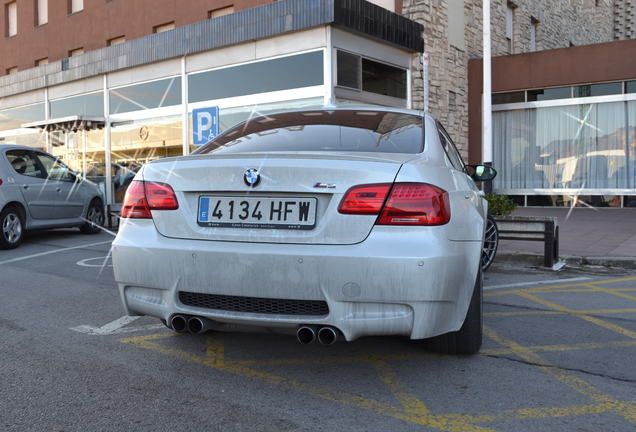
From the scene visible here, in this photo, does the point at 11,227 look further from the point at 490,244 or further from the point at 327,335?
the point at 327,335

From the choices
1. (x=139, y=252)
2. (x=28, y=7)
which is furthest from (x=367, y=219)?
(x=28, y=7)

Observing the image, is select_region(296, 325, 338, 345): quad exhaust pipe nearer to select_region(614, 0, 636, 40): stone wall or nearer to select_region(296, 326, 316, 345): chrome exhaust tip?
select_region(296, 326, 316, 345): chrome exhaust tip

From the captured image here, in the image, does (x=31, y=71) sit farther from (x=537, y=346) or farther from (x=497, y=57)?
(x=537, y=346)

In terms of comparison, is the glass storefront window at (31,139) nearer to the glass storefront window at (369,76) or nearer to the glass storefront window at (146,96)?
the glass storefront window at (146,96)

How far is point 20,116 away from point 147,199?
22.3 metres

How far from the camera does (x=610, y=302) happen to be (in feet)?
17.9

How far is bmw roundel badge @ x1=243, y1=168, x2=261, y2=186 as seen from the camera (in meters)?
3.01

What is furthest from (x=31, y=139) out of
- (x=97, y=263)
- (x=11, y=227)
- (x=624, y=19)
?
(x=624, y=19)

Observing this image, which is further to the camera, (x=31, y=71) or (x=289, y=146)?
(x=31, y=71)

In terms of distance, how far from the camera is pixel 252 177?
3012 mm

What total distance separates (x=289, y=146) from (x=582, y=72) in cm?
1565

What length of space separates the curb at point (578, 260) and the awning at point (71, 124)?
12.9 metres

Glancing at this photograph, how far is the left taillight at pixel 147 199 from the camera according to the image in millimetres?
3219

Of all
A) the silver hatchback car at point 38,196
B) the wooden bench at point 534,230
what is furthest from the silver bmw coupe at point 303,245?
the silver hatchback car at point 38,196
